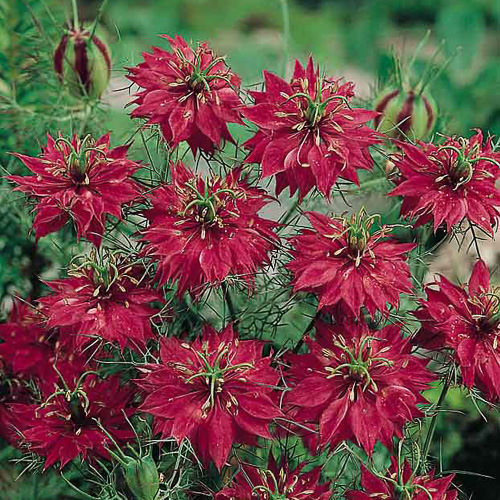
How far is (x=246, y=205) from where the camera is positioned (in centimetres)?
46

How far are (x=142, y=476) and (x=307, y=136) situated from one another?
0.19 m

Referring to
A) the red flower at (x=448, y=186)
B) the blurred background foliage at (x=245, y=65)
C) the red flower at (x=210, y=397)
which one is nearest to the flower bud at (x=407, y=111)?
the blurred background foliage at (x=245, y=65)

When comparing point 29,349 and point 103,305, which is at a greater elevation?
point 103,305

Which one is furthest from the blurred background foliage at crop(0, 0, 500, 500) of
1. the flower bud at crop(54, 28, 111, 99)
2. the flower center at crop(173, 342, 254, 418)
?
the flower center at crop(173, 342, 254, 418)

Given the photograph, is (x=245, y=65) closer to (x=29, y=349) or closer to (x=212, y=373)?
(x=29, y=349)

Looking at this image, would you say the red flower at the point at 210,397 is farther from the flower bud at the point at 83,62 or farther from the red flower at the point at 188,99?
the flower bud at the point at 83,62

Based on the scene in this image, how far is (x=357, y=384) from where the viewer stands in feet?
1.42

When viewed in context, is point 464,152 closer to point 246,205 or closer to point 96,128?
point 246,205

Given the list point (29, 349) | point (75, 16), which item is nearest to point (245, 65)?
point (75, 16)

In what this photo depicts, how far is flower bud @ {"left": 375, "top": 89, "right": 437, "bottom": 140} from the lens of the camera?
63 centimetres

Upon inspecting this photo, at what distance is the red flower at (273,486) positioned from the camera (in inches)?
17.6

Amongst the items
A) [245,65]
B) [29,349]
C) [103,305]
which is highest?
[103,305]

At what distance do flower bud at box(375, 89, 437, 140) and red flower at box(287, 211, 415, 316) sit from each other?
188 millimetres

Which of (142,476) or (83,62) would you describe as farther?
(83,62)
